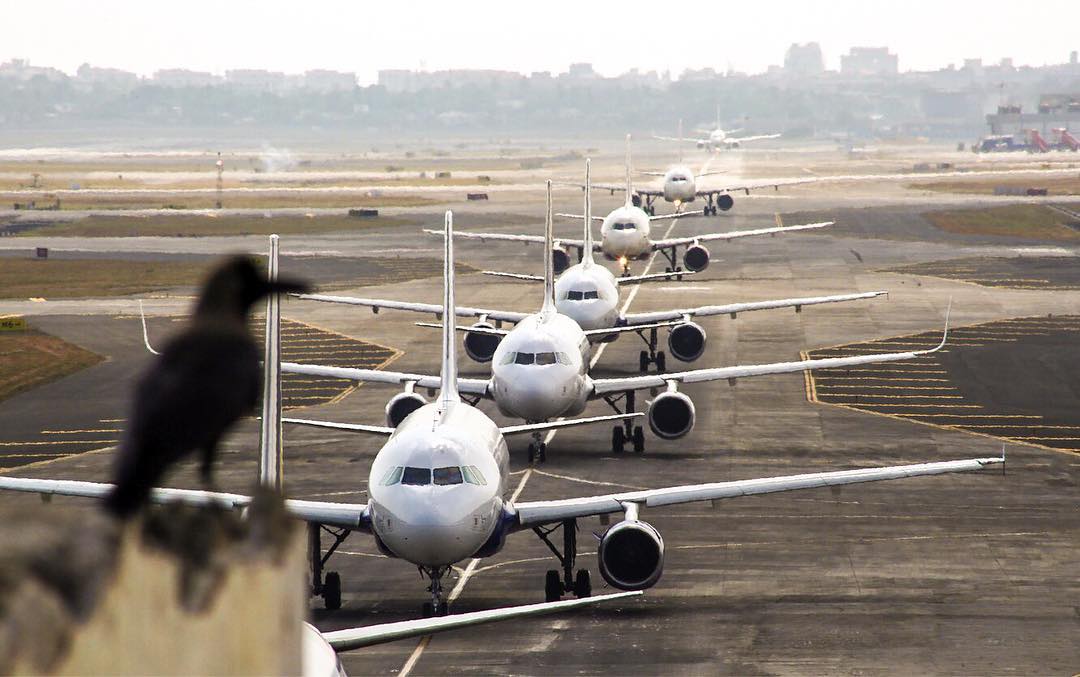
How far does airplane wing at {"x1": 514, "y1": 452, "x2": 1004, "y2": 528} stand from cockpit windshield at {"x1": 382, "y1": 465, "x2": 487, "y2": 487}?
9.46 feet

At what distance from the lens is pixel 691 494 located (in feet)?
101

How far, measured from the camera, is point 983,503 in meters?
40.9

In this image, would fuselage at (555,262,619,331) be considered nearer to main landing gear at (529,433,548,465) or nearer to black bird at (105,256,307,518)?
main landing gear at (529,433,548,465)

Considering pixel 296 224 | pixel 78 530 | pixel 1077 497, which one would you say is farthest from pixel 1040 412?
pixel 296 224

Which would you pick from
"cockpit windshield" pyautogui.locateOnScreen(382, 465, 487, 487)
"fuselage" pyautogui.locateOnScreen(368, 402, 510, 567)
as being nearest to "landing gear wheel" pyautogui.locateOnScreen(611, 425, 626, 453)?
"fuselage" pyautogui.locateOnScreen(368, 402, 510, 567)

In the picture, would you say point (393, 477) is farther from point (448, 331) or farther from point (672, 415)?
point (672, 415)

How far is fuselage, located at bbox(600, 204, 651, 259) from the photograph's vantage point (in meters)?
94.6

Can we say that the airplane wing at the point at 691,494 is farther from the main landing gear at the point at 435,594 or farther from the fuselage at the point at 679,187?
the fuselage at the point at 679,187

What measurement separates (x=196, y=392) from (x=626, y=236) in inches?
3605

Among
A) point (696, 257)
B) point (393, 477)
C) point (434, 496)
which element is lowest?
point (434, 496)

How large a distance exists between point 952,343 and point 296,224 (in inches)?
3596

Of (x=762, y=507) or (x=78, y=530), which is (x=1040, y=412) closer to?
(x=762, y=507)

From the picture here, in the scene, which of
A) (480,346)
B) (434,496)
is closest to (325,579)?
(434,496)

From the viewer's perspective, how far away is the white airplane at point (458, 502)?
87.7 ft
